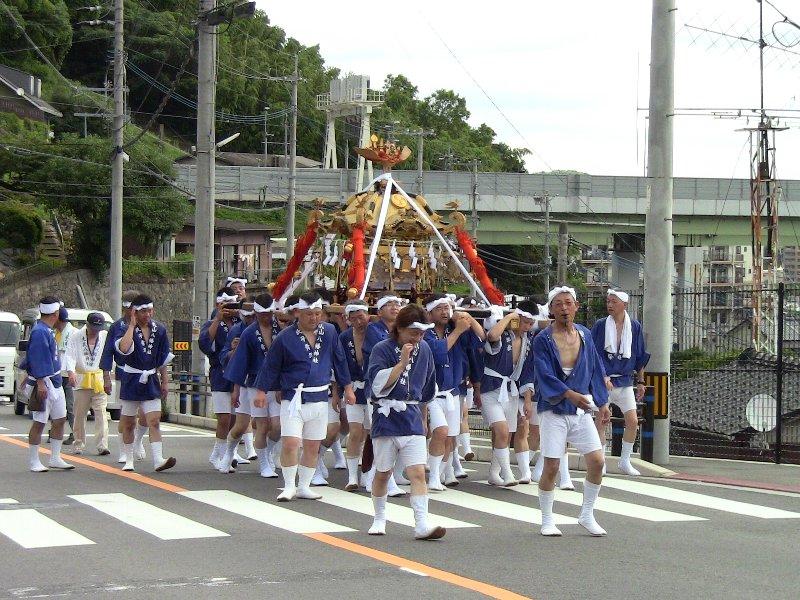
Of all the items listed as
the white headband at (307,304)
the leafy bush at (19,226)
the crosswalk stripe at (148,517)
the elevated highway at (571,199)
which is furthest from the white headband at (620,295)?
the leafy bush at (19,226)

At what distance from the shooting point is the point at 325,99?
75375 millimetres

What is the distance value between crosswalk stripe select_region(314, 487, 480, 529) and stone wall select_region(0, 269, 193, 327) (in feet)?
135

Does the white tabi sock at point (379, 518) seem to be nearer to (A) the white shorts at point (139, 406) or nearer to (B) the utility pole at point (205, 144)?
(A) the white shorts at point (139, 406)

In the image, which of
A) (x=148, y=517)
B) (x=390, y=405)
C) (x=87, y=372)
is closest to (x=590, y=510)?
(x=390, y=405)

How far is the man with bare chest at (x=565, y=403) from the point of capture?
420 inches

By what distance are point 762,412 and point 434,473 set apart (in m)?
6.42

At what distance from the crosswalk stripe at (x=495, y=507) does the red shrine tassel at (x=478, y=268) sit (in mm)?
3334

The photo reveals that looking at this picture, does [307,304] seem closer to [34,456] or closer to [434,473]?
[434,473]

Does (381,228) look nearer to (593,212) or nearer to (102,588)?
(102,588)

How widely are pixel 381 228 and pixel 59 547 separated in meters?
7.65

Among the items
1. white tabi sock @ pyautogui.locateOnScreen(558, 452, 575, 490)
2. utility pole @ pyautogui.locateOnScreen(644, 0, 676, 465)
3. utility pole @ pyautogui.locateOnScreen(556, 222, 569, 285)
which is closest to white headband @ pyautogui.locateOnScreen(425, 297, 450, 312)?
white tabi sock @ pyautogui.locateOnScreen(558, 452, 575, 490)

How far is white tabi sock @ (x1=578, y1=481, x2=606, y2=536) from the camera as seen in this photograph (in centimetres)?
1069

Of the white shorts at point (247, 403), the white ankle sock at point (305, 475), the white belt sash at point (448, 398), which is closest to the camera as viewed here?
the white ankle sock at point (305, 475)

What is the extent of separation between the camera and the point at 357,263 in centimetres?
1616
